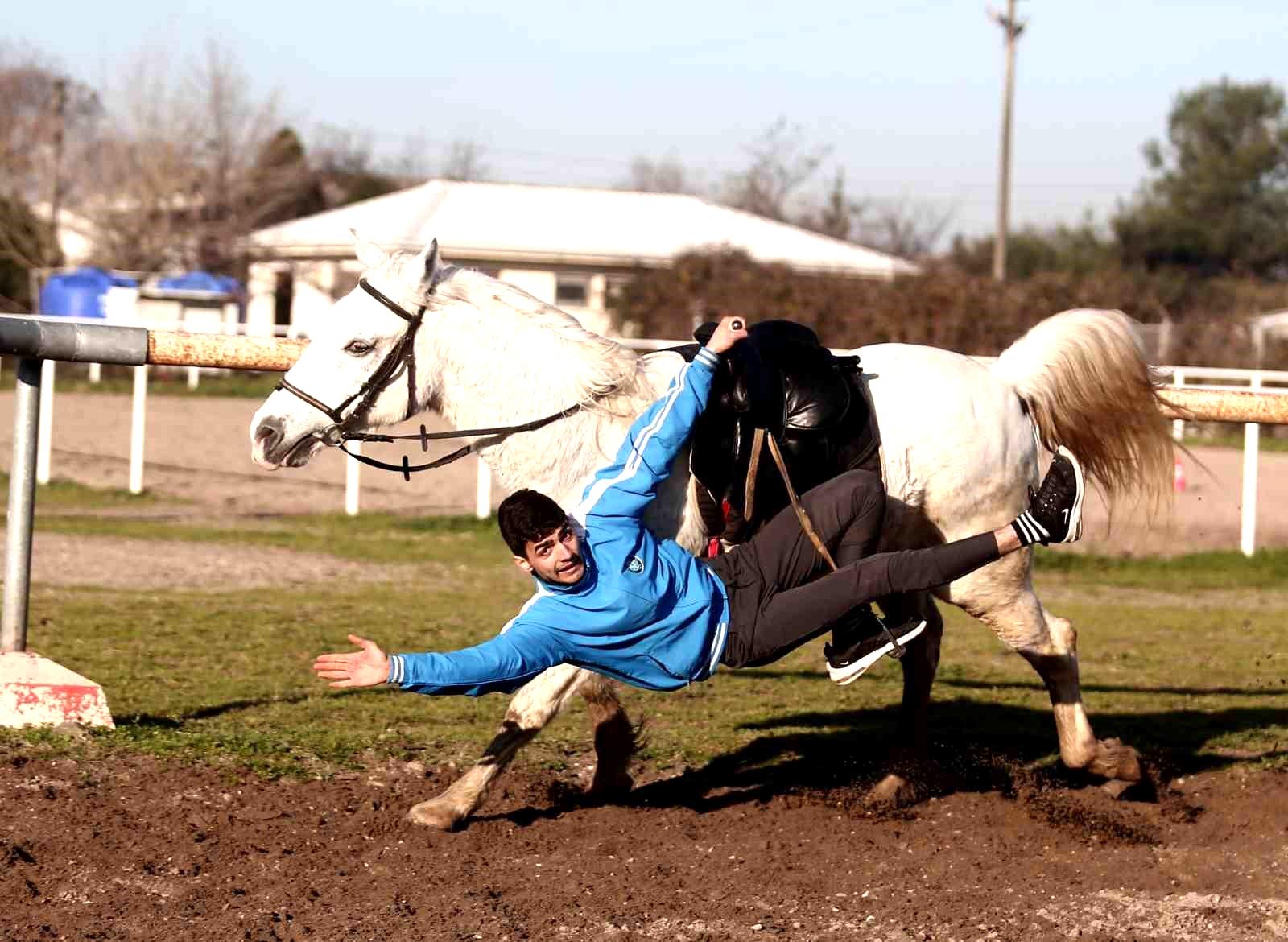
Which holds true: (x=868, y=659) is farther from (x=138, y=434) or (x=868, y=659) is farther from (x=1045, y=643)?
(x=138, y=434)

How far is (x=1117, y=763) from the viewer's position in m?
5.92

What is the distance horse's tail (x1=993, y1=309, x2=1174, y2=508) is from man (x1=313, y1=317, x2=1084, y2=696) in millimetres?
1192

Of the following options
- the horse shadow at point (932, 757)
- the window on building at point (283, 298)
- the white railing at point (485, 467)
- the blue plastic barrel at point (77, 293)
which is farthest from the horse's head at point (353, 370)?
the window on building at point (283, 298)

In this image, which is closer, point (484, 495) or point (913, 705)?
point (913, 705)

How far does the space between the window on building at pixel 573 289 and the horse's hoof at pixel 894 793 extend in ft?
111

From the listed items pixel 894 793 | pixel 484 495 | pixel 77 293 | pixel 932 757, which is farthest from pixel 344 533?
pixel 77 293

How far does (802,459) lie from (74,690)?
2.93 m

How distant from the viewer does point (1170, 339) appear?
31.2 m

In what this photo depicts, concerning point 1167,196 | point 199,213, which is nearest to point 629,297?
point 199,213

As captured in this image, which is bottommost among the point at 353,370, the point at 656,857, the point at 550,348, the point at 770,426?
the point at 656,857

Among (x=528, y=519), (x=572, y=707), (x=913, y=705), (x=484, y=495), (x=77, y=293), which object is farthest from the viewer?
(x=77, y=293)

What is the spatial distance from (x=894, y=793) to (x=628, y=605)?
1.71 metres

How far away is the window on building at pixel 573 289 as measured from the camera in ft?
129

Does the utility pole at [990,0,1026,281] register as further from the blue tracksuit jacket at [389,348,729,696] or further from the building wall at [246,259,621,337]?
the blue tracksuit jacket at [389,348,729,696]
